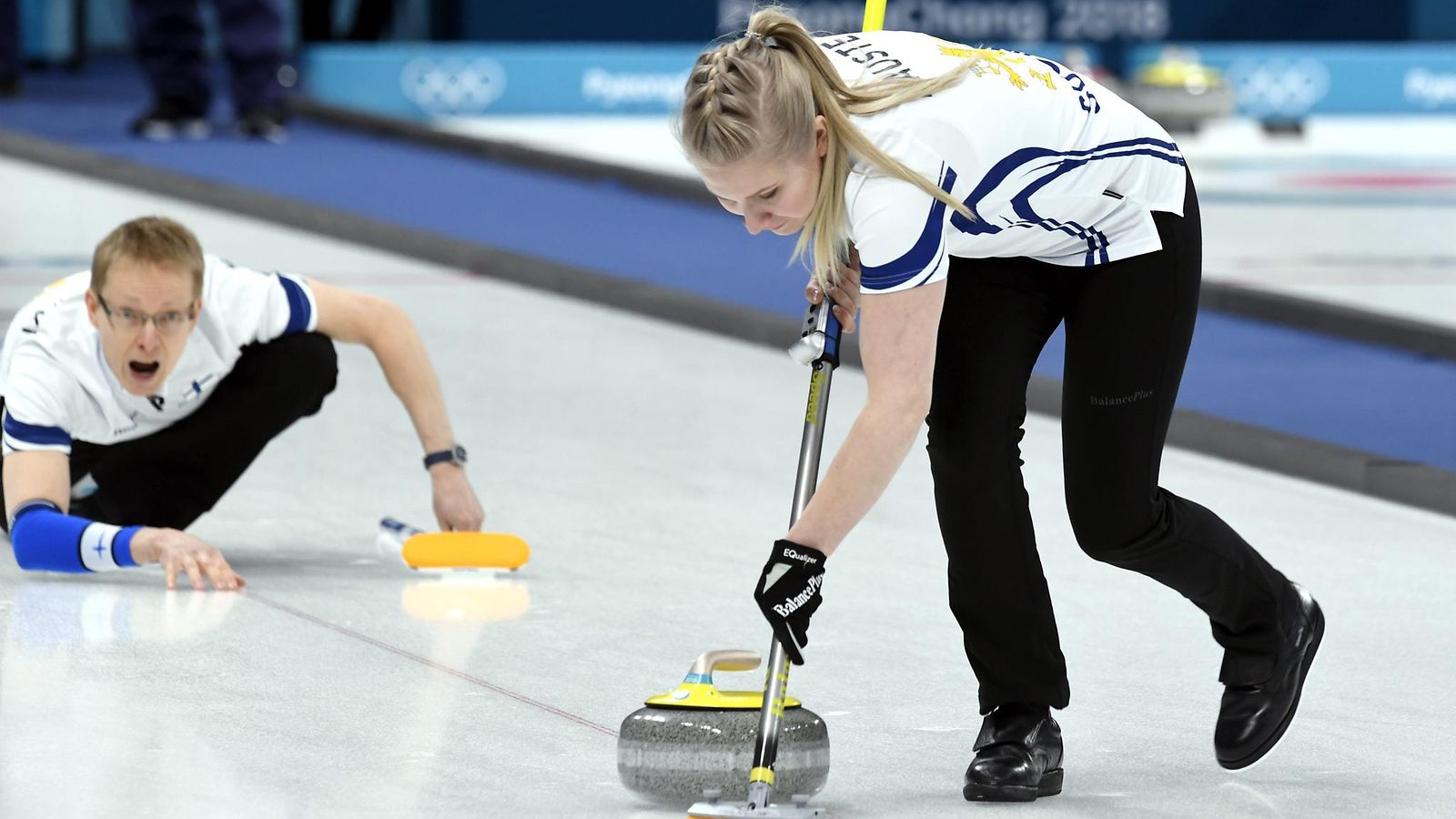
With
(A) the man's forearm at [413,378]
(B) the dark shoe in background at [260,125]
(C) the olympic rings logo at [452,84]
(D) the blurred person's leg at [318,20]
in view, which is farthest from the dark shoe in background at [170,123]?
(A) the man's forearm at [413,378]

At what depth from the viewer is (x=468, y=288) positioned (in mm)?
8633

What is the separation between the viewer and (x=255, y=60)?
38.1 ft

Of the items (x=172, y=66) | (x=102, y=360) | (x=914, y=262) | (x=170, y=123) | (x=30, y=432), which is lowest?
(x=170, y=123)

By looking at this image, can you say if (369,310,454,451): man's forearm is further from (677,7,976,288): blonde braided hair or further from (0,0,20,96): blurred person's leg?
(0,0,20,96): blurred person's leg

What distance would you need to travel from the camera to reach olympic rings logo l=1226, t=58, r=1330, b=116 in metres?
16.4

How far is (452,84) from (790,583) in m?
13.4

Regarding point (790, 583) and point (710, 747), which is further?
point (710, 747)

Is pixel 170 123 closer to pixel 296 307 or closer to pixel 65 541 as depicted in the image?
pixel 296 307

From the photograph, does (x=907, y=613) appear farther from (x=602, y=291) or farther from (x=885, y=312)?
(x=602, y=291)

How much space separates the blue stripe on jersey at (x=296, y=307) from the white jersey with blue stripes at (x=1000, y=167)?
5.79 feet

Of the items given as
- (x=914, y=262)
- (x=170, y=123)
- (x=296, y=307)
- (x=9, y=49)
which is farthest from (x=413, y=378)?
(x=9, y=49)

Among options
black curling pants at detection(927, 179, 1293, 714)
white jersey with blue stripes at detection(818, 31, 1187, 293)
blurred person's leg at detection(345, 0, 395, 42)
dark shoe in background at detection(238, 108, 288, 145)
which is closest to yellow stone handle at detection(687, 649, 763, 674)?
black curling pants at detection(927, 179, 1293, 714)

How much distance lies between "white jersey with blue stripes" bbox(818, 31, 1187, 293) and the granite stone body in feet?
2.04

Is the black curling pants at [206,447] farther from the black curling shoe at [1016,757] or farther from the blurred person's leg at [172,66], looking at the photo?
the blurred person's leg at [172,66]
